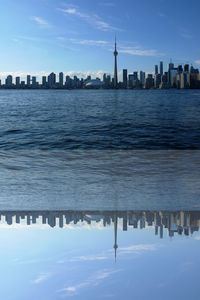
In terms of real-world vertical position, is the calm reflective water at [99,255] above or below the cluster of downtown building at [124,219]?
below

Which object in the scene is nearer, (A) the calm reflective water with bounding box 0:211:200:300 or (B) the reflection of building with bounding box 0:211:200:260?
(A) the calm reflective water with bounding box 0:211:200:300

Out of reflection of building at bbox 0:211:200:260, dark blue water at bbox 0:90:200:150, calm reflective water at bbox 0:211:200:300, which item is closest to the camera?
calm reflective water at bbox 0:211:200:300

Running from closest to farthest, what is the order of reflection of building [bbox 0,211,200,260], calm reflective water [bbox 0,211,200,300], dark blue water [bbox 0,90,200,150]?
calm reflective water [bbox 0,211,200,300]
reflection of building [bbox 0,211,200,260]
dark blue water [bbox 0,90,200,150]

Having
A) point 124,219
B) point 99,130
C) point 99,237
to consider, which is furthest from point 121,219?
point 99,130

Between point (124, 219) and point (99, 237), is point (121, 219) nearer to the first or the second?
point (124, 219)

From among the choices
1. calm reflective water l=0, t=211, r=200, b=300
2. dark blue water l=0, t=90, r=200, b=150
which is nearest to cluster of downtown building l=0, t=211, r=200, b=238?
calm reflective water l=0, t=211, r=200, b=300

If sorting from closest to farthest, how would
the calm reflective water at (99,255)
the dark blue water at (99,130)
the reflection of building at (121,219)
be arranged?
the calm reflective water at (99,255) < the reflection of building at (121,219) < the dark blue water at (99,130)

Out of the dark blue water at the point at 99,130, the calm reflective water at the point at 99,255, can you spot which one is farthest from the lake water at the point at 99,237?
the dark blue water at the point at 99,130

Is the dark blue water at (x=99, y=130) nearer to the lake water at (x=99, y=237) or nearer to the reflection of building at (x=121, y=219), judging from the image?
the lake water at (x=99, y=237)

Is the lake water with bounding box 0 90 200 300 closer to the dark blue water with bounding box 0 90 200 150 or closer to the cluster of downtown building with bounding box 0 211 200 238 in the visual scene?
the cluster of downtown building with bounding box 0 211 200 238

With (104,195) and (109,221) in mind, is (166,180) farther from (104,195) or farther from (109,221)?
(109,221)

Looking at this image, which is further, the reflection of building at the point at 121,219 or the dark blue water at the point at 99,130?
the dark blue water at the point at 99,130
